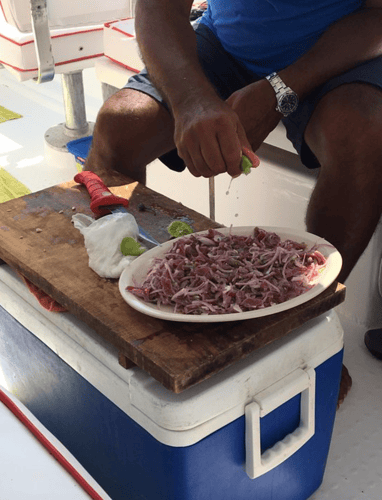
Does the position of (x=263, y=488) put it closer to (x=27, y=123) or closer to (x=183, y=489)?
(x=183, y=489)

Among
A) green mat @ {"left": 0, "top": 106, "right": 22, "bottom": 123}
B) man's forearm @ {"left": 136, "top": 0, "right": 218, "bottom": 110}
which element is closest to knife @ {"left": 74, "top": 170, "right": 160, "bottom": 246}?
man's forearm @ {"left": 136, "top": 0, "right": 218, "bottom": 110}

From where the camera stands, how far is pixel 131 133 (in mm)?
1450

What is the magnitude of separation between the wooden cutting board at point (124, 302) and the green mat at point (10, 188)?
1177 millimetres

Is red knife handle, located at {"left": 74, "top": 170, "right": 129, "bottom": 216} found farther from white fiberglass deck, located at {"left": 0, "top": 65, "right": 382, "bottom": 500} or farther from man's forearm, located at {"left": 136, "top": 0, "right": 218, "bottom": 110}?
white fiberglass deck, located at {"left": 0, "top": 65, "right": 382, "bottom": 500}

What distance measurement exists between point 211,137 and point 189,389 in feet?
1.66

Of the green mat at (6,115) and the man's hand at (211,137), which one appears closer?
the man's hand at (211,137)

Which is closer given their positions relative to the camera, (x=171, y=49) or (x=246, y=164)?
(x=246, y=164)

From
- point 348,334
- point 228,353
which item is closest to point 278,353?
point 228,353

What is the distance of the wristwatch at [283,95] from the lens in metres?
1.31

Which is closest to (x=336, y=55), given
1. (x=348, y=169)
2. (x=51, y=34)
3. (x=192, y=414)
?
(x=348, y=169)

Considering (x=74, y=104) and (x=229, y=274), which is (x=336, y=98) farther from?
(x=74, y=104)

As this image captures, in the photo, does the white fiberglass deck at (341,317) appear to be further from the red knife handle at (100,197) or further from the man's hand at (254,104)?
the red knife handle at (100,197)

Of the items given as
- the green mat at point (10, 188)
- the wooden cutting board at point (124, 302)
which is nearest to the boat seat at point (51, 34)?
the green mat at point (10, 188)

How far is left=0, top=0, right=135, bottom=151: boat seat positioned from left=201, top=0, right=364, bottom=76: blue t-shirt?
0.84 m
